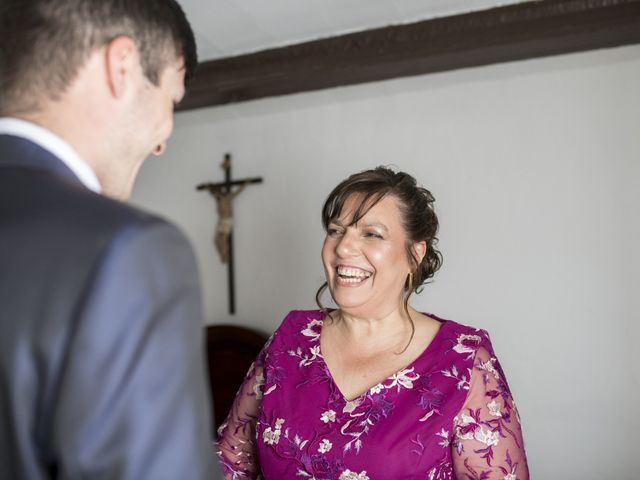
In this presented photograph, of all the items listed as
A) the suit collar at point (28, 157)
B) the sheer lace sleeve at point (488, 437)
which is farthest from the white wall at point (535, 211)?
the suit collar at point (28, 157)

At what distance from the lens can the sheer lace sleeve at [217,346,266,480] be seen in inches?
69.8

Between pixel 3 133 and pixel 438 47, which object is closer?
pixel 3 133

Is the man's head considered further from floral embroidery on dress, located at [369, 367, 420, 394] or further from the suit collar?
floral embroidery on dress, located at [369, 367, 420, 394]

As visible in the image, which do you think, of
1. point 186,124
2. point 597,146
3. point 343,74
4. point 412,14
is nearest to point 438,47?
point 412,14

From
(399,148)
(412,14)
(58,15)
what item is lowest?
(58,15)

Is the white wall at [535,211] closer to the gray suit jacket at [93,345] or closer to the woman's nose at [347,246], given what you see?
the woman's nose at [347,246]

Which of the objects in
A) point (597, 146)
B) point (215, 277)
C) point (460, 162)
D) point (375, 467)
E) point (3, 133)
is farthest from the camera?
point (215, 277)

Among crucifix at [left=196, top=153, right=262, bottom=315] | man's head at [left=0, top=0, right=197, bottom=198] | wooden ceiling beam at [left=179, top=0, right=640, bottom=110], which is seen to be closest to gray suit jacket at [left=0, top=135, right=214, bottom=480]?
man's head at [left=0, top=0, right=197, bottom=198]

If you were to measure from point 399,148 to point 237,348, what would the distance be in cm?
135

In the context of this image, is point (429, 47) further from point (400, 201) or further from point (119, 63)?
point (119, 63)

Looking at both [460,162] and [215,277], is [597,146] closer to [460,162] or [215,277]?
[460,162]

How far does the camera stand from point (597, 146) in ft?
8.09

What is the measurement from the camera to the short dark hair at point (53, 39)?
0.64m

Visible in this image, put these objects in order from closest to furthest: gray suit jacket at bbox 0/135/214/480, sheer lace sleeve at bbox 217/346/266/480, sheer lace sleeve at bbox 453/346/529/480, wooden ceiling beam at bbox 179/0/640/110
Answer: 1. gray suit jacket at bbox 0/135/214/480
2. sheer lace sleeve at bbox 453/346/529/480
3. sheer lace sleeve at bbox 217/346/266/480
4. wooden ceiling beam at bbox 179/0/640/110
